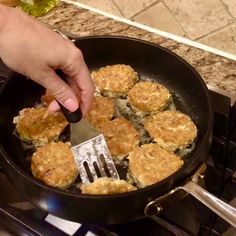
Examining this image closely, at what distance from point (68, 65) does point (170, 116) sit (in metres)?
0.33

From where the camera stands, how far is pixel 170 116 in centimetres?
106

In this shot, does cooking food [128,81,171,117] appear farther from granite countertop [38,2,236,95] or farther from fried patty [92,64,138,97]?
granite countertop [38,2,236,95]

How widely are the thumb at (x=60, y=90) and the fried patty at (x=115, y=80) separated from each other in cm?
28

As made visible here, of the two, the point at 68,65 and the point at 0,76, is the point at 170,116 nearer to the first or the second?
the point at 68,65

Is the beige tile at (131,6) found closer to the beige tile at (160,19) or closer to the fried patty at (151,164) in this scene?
the beige tile at (160,19)

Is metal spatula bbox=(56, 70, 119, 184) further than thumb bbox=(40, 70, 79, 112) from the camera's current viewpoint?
Yes

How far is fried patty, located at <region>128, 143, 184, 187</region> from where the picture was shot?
0.93 metres

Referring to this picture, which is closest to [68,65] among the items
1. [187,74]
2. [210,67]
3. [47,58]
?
[47,58]

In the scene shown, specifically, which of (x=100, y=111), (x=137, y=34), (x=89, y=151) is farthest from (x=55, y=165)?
(x=137, y=34)

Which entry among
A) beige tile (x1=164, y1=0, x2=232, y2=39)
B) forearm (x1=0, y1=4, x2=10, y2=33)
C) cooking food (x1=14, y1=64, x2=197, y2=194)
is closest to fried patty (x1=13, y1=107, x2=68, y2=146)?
cooking food (x1=14, y1=64, x2=197, y2=194)

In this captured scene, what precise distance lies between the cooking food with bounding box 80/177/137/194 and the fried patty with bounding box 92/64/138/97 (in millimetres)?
306

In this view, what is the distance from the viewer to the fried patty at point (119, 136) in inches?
39.5

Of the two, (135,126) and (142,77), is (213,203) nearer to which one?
(135,126)

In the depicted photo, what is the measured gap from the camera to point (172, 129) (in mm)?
1035
